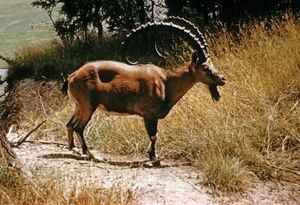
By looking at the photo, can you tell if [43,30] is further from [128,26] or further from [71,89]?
[71,89]

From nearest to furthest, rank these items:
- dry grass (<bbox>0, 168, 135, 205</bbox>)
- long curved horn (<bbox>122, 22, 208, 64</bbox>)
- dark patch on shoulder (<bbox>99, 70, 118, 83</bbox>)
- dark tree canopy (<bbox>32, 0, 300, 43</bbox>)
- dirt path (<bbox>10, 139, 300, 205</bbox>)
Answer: dry grass (<bbox>0, 168, 135, 205</bbox>), dirt path (<bbox>10, 139, 300, 205</bbox>), long curved horn (<bbox>122, 22, 208, 64</bbox>), dark patch on shoulder (<bbox>99, 70, 118, 83</bbox>), dark tree canopy (<bbox>32, 0, 300, 43</bbox>)

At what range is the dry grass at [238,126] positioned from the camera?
5668 mm

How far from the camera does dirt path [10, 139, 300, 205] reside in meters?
4.79

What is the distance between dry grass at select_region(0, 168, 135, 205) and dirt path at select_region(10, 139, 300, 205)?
3.9 inches

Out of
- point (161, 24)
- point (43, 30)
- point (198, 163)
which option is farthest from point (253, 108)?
point (43, 30)

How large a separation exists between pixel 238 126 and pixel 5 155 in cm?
280

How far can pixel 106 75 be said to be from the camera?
18.5ft

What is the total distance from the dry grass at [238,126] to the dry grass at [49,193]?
1.21m

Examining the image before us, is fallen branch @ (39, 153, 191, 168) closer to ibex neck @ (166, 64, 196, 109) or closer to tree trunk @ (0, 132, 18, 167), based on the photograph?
ibex neck @ (166, 64, 196, 109)

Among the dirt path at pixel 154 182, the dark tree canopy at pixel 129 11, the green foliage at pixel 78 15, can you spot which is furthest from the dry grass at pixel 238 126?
the green foliage at pixel 78 15

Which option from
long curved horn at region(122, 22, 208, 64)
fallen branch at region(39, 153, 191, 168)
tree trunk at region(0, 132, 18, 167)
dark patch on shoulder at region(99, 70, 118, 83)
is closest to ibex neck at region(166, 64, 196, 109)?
long curved horn at region(122, 22, 208, 64)

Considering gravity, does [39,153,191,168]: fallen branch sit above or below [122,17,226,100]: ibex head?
below

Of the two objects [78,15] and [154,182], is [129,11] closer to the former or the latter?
[78,15]

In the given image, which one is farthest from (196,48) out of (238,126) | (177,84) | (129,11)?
(129,11)
